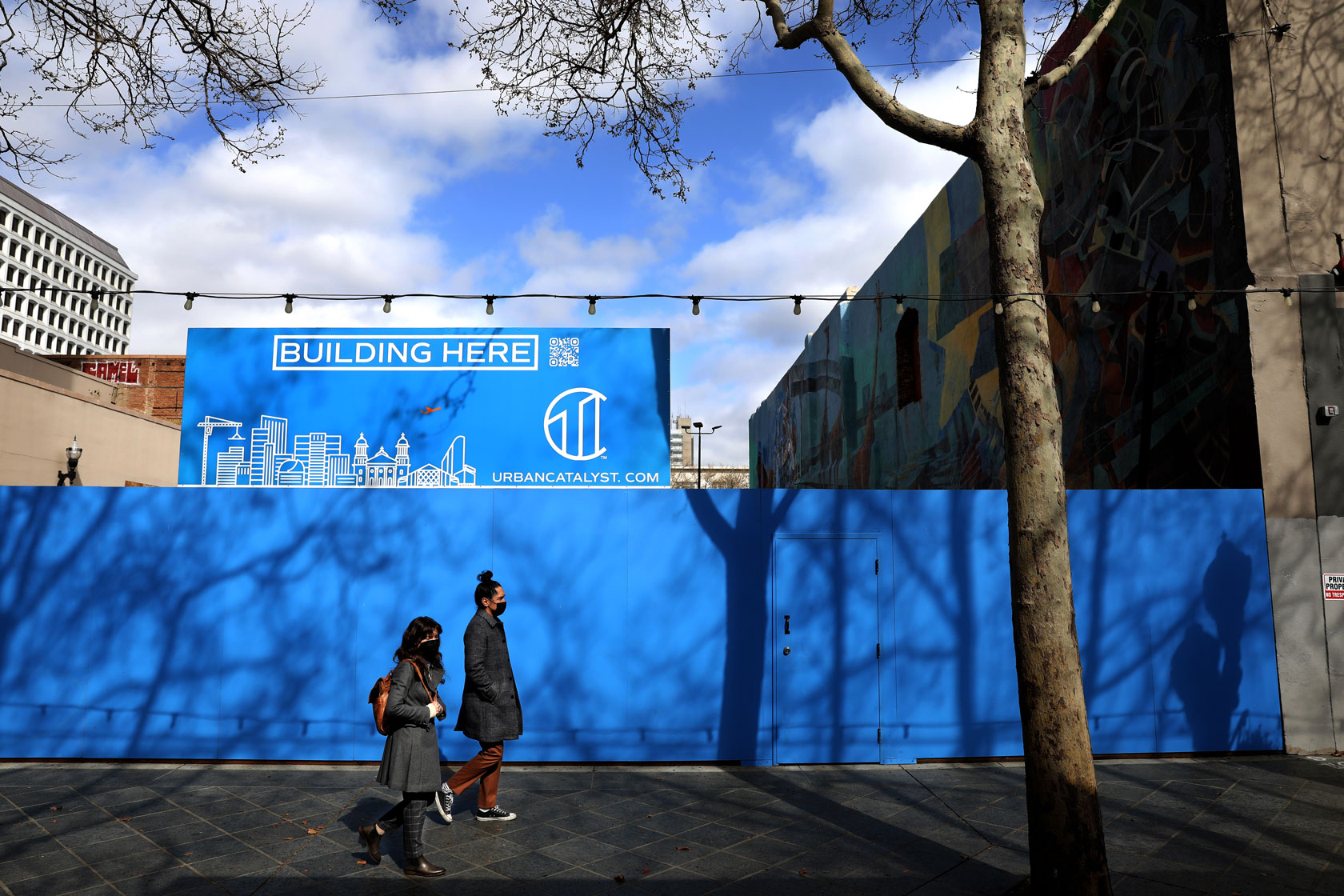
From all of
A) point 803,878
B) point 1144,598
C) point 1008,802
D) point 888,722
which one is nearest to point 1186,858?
point 1008,802

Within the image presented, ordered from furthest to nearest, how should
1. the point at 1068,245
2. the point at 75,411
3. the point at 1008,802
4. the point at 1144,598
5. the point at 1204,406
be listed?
1. the point at 75,411
2. the point at 1068,245
3. the point at 1204,406
4. the point at 1144,598
5. the point at 1008,802

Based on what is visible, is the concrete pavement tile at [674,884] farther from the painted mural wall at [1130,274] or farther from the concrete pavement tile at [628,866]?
the painted mural wall at [1130,274]

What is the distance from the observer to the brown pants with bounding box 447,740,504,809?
5891mm

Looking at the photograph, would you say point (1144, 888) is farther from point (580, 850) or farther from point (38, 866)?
point (38, 866)

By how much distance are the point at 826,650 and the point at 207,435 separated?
7031 millimetres

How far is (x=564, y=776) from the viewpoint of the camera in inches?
290

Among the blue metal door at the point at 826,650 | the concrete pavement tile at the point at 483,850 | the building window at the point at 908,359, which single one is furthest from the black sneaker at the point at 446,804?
the building window at the point at 908,359

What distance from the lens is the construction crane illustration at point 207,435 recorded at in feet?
30.6

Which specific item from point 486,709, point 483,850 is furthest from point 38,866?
point 486,709

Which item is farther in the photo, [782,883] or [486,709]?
[486,709]

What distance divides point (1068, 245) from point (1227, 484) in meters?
4.03

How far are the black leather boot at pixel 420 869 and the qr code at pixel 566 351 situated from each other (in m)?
5.76

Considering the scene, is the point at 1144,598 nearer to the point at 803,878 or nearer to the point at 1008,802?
the point at 1008,802

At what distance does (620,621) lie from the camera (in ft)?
25.9
